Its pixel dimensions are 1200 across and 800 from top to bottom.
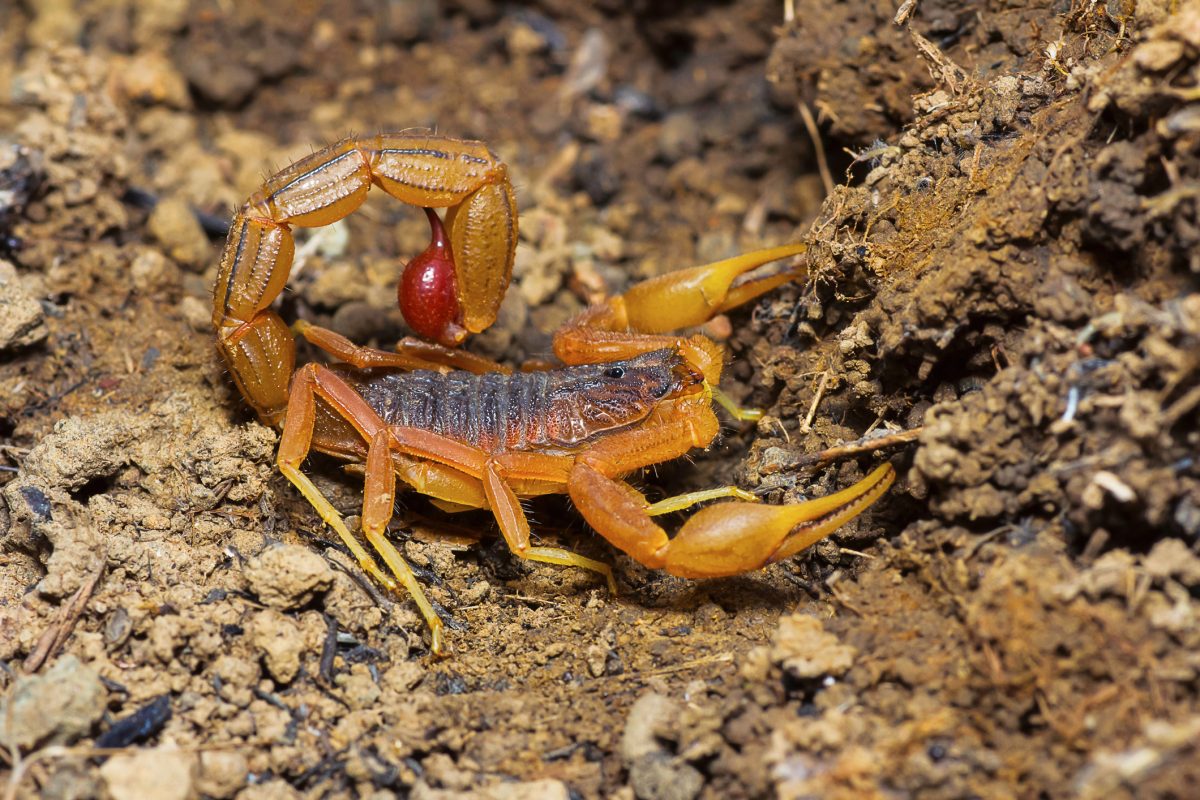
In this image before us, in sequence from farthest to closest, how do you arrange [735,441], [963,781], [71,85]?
[71,85] → [735,441] → [963,781]

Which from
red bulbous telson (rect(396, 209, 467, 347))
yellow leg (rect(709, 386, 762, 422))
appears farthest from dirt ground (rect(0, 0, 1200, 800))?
red bulbous telson (rect(396, 209, 467, 347))

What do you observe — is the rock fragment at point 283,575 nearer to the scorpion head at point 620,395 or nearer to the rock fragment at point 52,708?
the rock fragment at point 52,708

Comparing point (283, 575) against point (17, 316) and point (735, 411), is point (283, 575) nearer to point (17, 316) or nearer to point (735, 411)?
point (17, 316)

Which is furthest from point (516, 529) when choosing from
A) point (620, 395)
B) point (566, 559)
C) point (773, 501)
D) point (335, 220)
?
point (335, 220)

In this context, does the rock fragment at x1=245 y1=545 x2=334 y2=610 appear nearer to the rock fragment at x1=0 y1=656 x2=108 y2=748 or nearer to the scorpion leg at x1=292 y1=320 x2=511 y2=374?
the rock fragment at x1=0 y1=656 x2=108 y2=748

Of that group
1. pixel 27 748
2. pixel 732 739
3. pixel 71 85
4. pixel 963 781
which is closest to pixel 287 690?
pixel 27 748

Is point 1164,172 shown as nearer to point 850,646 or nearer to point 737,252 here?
point 850,646

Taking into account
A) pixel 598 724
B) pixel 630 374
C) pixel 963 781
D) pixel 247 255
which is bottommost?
pixel 598 724
